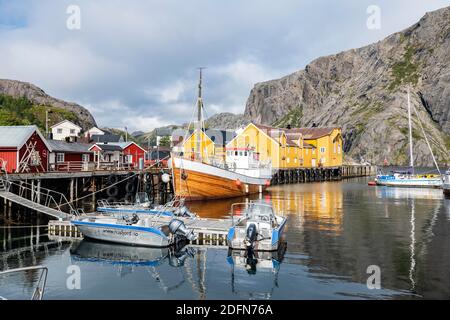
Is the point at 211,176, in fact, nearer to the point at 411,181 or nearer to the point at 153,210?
the point at 153,210

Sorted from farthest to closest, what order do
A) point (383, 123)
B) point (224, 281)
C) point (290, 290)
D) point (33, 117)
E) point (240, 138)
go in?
1. point (383, 123)
2. point (33, 117)
3. point (240, 138)
4. point (224, 281)
5. point (290, 290)

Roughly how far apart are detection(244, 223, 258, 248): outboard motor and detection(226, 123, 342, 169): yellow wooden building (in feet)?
167

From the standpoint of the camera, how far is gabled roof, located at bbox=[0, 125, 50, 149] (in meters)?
38.0

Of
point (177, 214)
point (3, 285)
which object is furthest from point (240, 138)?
point (3, 285)

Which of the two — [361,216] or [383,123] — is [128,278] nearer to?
[361,216]

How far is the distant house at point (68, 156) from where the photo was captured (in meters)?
46.8

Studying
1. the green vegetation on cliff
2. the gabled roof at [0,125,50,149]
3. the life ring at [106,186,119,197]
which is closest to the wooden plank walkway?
the gabled roof at [0,125,50,149]

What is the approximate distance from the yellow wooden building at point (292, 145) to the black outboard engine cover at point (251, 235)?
5095cm

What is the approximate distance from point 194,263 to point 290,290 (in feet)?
20.4

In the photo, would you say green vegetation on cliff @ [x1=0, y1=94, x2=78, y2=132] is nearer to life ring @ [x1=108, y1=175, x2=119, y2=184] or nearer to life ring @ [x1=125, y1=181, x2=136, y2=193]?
life ring @ [x1=125, y1=181, x2=136, y2=193]

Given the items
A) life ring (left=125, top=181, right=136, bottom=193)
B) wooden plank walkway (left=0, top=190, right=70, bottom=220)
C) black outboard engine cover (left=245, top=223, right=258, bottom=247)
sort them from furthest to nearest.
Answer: life ring (left=125, top=181, right=136, bottom=193) → wooden plank walkway (left=0, top=190, right=70, bottom=220) → black outboard engine cover (left=245, top=223, right=258, bottom=247)

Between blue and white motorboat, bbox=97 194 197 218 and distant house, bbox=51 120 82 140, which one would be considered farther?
distant house, bbox=51 120 82 140

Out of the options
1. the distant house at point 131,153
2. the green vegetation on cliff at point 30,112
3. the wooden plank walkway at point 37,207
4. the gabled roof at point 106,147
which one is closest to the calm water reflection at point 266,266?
the wooden plank walkway at point 37,207

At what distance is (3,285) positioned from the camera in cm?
1741
